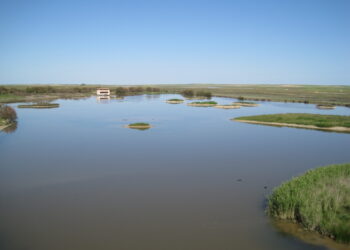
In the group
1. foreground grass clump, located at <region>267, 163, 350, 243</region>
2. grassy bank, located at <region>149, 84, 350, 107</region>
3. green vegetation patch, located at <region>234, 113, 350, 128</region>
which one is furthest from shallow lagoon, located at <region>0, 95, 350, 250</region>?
grassy bank, located at <region>149, 84, 350, 107</region>

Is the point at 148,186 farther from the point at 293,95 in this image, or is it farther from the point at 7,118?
the point at 293,95

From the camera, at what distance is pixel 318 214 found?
8430mm

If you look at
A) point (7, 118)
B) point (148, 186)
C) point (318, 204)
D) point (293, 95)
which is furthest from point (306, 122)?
point (293, 95)

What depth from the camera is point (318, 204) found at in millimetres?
8672

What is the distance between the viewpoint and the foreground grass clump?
8.06 m

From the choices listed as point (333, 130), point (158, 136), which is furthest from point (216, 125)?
point (333, 130)

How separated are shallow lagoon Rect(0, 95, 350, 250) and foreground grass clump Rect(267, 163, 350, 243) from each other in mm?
658

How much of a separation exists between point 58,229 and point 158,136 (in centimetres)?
1484

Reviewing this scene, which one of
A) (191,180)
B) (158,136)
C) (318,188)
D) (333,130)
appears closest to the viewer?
(318,188)

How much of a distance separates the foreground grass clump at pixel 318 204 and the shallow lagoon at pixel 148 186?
658mm

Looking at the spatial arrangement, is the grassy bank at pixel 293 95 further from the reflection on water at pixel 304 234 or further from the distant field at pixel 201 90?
the reflection on water at pixel 304 234

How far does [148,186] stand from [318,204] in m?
6.62

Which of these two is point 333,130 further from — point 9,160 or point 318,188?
point 9,160

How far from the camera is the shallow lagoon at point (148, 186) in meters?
8.54
